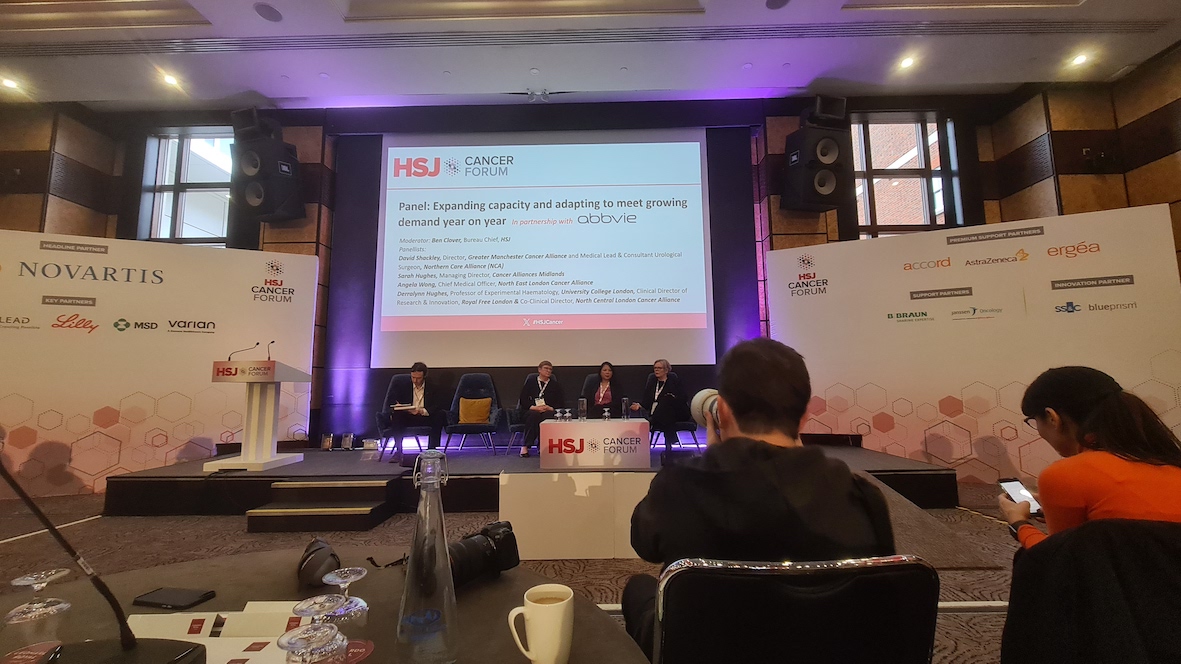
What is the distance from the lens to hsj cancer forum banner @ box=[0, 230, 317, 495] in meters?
4.29

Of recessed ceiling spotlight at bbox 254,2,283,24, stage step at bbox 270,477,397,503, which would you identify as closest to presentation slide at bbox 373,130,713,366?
recessed ceiling spotlight at bbox 254,2,283,24

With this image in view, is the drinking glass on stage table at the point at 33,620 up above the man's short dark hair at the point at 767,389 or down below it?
below

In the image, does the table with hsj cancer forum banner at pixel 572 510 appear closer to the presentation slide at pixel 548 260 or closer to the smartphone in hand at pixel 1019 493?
the smartphone in hand at pixel 1019 493

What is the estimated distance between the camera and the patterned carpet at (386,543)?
2.01 metres

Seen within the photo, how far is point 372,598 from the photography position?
88 cm

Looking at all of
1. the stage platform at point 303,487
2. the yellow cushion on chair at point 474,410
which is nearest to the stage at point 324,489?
the stage platform at point 303,487

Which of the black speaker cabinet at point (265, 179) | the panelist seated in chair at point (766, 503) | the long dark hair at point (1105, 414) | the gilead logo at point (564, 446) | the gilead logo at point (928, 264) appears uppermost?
the black speaker cabinet at point (265, 179)

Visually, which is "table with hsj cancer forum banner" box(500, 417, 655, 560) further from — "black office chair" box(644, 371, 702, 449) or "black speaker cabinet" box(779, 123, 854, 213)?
"black speaker cabinet" box(779, 123, 854, 213)

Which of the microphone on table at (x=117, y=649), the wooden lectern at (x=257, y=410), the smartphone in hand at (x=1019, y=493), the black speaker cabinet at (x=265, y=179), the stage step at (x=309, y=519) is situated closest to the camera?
the microphone on table at (x=117, y=649)

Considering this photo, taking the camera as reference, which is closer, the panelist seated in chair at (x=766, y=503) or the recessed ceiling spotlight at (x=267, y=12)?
the panelist seated in chair at (x=766, y=503)

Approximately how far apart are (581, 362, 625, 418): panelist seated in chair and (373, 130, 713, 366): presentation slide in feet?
1.23

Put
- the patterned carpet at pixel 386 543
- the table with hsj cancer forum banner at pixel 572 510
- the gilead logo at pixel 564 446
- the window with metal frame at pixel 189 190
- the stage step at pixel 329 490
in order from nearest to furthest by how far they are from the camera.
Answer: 1. the patterned carpet at pixel 386 543
2. the table with hsj cancer forum banner at pixel 572 510
3. the gilead logo at pixel 564 446
4. the stage step at pixel 329 490
5. the window with metal frame at pixel 189 190

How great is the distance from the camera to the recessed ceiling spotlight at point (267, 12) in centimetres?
414

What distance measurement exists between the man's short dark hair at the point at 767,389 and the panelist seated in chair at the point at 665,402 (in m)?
3.77
